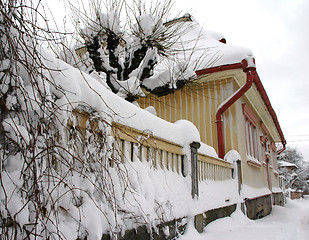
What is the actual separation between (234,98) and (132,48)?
2.78 metres

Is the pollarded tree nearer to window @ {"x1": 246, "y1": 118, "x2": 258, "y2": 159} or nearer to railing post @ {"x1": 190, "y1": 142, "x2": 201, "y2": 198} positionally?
railing post @ {"x1": 190, "y1": 142, "x2": 201, "y2": 198}

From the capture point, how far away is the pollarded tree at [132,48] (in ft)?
16.9

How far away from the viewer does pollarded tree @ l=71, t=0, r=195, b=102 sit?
16.9 feet

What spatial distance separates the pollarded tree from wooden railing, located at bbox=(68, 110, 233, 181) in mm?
1787

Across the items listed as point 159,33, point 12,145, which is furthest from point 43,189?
point 159,33

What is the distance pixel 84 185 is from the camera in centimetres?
171

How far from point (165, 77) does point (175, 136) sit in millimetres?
2877

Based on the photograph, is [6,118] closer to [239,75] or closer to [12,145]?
[12,145]

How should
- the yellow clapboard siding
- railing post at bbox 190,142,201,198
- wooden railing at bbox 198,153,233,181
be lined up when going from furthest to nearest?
the yellow clapboard siding < wooden railing at bbox 198,153,233,181 < railing post at bbox 190,142,201,198

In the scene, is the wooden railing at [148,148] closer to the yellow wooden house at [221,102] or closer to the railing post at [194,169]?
the railing post at [194,169]

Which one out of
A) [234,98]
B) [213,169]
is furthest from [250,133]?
[213,169]

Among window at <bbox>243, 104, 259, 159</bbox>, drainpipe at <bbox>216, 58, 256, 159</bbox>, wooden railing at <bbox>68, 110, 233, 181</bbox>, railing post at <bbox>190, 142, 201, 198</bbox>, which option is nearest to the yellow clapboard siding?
drainpipe at <bbox>216, 58, 256, 159</bbox>

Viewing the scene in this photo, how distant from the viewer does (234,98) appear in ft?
21.9

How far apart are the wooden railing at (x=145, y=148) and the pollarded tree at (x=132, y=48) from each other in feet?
5.86
